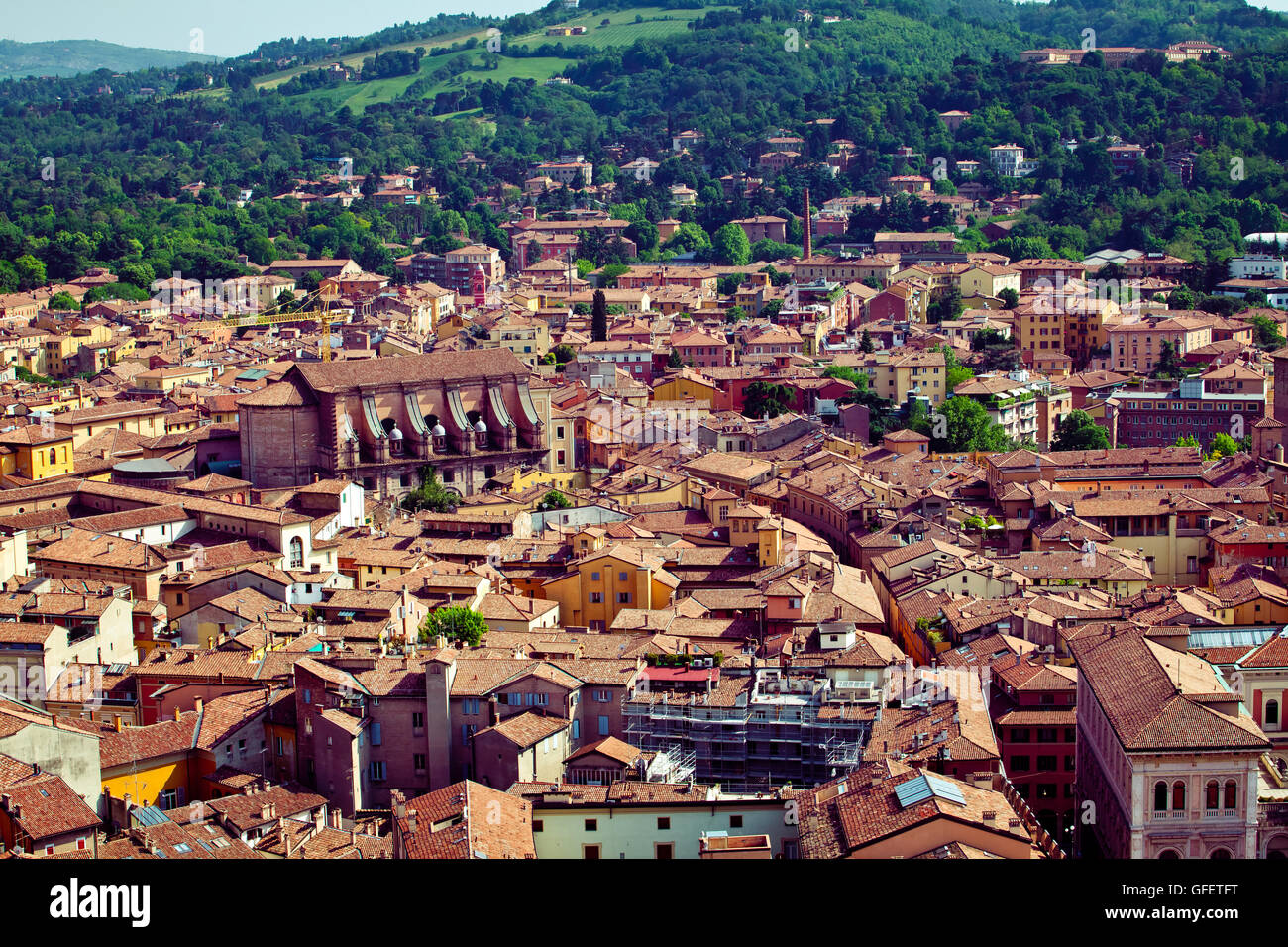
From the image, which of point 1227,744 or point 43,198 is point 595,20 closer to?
point 43,198

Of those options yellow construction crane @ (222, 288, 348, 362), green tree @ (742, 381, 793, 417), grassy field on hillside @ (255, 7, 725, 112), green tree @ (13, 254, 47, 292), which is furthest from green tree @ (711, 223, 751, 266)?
grassy field on hillside @ (255, 7, 725, 112)

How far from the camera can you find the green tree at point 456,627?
16.3 m

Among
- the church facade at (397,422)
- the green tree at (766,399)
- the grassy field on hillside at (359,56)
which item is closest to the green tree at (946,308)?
the green tree at (766,399)

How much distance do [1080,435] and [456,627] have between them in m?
15.9

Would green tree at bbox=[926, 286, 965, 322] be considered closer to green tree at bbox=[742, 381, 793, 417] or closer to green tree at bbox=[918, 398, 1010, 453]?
green tree at bbox=[742, 381, 793, 417]

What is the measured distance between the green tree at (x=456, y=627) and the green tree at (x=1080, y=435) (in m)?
15.0

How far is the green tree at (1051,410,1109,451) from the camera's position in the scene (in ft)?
96.6

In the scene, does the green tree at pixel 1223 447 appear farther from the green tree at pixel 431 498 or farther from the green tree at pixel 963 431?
the green tree at pixel 431 498

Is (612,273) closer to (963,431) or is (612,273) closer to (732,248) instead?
(732,248)

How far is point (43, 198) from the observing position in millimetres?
63156
